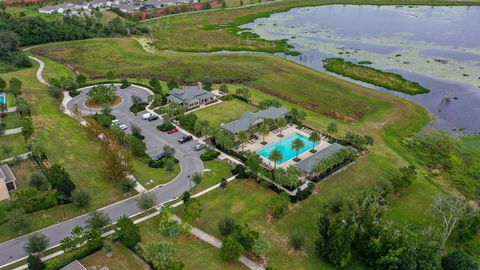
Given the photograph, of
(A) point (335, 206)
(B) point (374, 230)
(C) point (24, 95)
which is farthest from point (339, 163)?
(C) point (24, 95)

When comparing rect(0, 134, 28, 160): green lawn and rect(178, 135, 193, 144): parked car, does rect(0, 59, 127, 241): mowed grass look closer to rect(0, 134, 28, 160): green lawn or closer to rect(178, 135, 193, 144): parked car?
rect(0, 134, 28, 160): green lawn

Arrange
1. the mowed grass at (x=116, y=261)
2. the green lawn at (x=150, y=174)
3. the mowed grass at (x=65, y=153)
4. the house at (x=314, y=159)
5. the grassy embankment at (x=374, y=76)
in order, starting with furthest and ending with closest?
1. the grassy embankment at (x=374, y=76)
2. the house at (x=314, y=159)
3. the green lawn at (x=150, y=174)
4. the mowed grass at (x=65, y=153)
5. the mowed grass at (x=116, y=261)

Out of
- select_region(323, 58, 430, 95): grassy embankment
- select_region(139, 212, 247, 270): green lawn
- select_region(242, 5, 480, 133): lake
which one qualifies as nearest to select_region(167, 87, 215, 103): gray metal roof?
select_region(139, 212, 247, 270): green lawn

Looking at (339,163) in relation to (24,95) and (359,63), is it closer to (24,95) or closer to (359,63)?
(359,63)

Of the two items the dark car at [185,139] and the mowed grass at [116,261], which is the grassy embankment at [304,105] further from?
the dark car at [185,139]

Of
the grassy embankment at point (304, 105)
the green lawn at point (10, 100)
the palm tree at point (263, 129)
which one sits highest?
the green lawn at point (10, 100)

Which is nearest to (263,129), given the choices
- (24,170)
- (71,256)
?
(71,256)

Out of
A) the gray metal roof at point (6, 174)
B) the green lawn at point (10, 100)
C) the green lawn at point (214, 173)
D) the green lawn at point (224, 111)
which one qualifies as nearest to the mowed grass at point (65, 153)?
the green lawn at point (10, 100)
